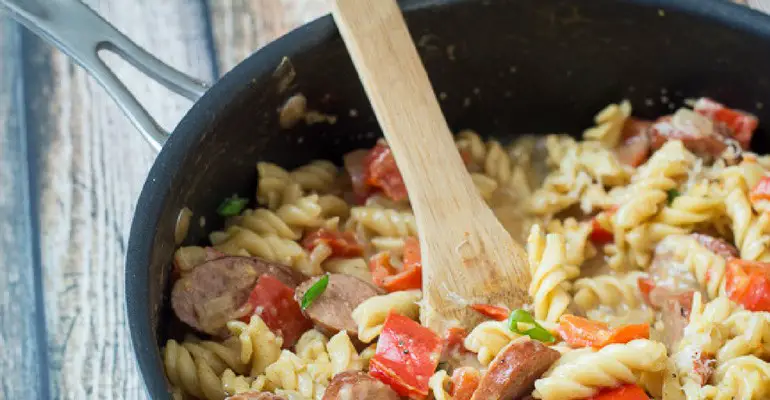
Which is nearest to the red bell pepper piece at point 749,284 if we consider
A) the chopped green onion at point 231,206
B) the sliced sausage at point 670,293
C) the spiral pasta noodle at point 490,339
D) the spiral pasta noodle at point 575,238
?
the sliced sausage at point 670,293

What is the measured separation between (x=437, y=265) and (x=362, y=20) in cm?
71

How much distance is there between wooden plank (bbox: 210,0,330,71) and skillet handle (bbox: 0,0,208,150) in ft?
3.30

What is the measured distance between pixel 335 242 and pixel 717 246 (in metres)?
1.09

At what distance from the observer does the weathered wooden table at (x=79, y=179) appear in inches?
120

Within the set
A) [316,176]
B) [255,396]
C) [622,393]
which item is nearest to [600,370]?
[622,393]

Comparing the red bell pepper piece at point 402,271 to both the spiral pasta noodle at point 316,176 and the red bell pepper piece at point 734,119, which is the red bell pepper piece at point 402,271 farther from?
the red bell pepper piece at point 734,119

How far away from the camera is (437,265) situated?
2672mm

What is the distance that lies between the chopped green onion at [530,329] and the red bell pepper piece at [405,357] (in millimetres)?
193

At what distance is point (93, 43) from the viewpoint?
269 centimetres

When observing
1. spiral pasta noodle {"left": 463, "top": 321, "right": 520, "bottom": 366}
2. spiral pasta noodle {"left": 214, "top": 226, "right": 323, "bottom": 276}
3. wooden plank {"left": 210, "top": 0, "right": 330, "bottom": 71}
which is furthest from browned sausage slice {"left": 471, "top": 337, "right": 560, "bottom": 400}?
wooden plank {"left": 210, "top": 0, "right": 330, "bottom": 71}

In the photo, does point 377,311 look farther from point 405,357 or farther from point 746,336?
point 746,336

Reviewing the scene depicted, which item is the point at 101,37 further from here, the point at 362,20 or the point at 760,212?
the point at 760,212

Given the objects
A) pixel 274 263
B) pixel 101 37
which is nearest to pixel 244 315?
pixel 274 263

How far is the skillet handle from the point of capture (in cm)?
264
